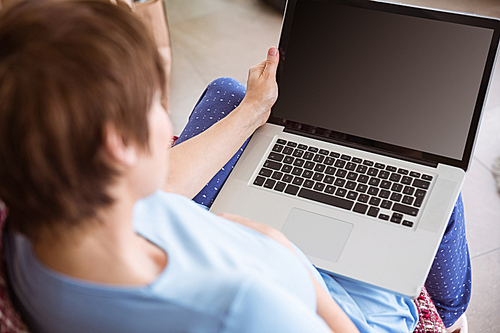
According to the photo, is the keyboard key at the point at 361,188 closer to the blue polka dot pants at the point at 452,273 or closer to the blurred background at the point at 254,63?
the blue polka dot pants at the point at 452,273

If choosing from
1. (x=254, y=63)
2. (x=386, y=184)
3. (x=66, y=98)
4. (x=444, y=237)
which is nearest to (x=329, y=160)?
(x=386, y=184)

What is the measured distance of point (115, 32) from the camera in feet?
1.33

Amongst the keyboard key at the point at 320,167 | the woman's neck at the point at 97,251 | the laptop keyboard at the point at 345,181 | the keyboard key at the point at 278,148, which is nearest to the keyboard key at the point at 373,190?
A: the laptop keyboard at the point at 345,181

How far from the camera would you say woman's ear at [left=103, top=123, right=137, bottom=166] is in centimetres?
40

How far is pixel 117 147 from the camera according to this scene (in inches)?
16.1

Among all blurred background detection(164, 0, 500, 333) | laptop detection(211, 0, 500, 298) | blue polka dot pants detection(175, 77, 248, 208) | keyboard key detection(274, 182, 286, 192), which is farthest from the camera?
blurred background detection(164, 0, 500, 333)

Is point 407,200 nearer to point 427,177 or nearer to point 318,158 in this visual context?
point 427,177

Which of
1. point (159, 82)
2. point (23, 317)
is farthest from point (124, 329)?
point (159, 82)

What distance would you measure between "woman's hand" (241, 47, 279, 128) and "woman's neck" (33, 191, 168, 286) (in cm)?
52

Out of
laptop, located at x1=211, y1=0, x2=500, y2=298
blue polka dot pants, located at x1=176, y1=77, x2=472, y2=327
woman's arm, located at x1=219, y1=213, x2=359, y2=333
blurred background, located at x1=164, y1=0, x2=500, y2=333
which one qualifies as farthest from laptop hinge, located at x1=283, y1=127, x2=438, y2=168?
blurred background, located at x1=164, y1=0, x2=500, y2=333

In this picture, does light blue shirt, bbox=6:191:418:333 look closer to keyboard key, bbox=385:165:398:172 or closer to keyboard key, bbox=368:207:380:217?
keyboard key, bbox=368:207:380:217

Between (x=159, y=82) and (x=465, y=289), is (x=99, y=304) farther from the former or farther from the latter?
(x=465, y=289)

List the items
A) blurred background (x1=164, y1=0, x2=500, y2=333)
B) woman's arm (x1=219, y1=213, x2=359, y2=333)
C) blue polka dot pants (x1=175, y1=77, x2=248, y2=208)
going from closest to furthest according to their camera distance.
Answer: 1. woman's arm (x1=219, y1=213, x2=359, y2=333)
2. blue polka dot pants (x1=175, y1=77, x2=248, y2=208)
3. blurred background (x1=164, y1=0, x2=500, y2=333)

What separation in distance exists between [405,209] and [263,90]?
1.21ft
